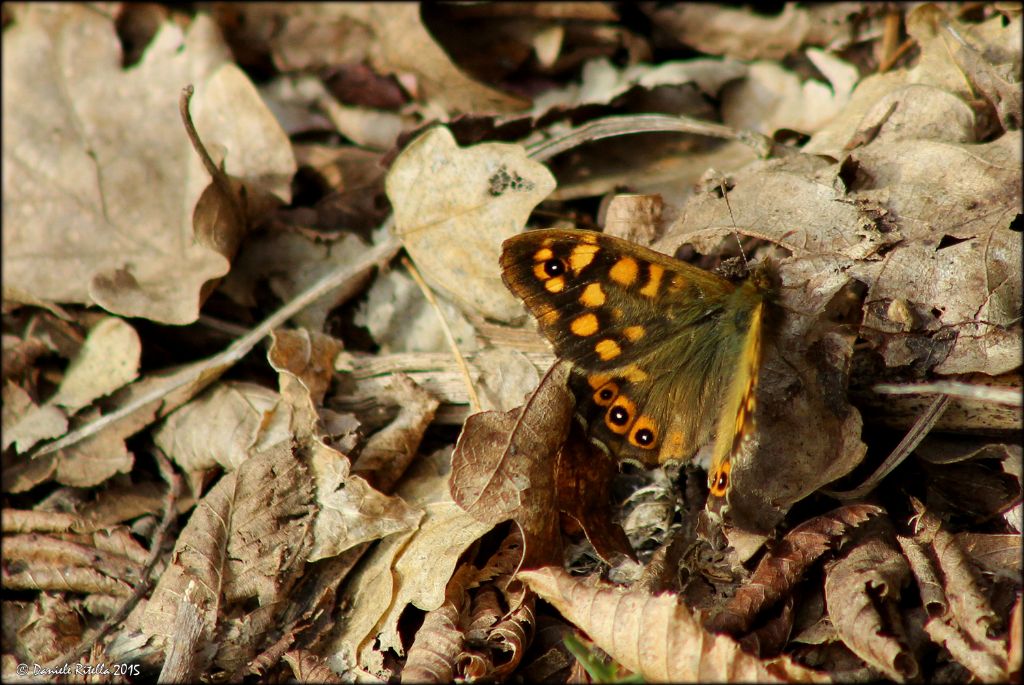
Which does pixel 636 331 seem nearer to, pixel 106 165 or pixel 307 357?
pixel 307 357

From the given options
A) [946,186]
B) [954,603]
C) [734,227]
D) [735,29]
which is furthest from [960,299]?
[735,29]

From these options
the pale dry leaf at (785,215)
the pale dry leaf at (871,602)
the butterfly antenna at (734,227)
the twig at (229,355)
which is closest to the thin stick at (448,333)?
the twig at (229,355)

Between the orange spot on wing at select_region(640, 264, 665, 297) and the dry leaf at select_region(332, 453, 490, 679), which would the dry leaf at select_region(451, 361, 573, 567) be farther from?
the orange spot on wing at select_region(640, 264, 665, 297)

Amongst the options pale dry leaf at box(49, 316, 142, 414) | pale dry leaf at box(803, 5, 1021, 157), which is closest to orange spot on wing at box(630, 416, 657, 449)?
pale dry leaf at box(803, 5, 1021, 157)

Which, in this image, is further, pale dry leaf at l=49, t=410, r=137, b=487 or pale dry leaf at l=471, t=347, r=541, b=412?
pale dry leaf at l=49, t=410, r=137, b=487

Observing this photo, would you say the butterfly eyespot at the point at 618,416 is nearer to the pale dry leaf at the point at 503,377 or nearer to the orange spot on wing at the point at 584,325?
the orange spot on wing at the point at 584,325

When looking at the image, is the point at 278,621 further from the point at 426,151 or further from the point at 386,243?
the point at 426,151

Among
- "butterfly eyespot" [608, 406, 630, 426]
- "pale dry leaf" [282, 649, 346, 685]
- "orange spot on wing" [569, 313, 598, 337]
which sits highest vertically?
"orange spot on wing" [569, 313, 598, 337]
